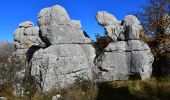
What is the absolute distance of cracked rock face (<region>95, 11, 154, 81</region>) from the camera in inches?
767

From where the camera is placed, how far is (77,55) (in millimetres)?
20422

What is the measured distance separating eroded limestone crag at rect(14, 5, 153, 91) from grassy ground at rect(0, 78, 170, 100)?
3.17ft

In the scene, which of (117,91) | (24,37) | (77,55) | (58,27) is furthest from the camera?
(24,37)

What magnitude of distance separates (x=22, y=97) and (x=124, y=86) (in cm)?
521

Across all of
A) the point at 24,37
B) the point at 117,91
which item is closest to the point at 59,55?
the point at 117,91

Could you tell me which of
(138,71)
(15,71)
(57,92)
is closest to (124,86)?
(138,71)

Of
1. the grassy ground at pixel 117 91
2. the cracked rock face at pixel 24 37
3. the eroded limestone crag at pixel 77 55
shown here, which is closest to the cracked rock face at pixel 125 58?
the eroded limestone crag at pixel 77 55

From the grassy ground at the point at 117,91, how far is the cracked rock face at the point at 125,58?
0.91m

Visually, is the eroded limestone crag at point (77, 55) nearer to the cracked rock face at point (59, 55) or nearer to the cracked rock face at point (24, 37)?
the cracked rock face at point (59, 55)

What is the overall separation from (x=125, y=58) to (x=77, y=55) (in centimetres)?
259

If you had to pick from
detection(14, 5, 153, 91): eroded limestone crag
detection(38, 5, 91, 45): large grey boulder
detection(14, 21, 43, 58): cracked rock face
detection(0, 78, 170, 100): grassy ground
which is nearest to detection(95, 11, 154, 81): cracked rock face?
detection(14, 5, 153, 91): eroded limestone crag

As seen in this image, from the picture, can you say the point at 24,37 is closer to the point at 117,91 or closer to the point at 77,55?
the point at 77,55

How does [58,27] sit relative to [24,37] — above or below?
above

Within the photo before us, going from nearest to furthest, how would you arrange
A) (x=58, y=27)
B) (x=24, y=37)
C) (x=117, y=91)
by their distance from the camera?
(x=117, y=91) → (x=58, y=27) → (x=24, y=37)
